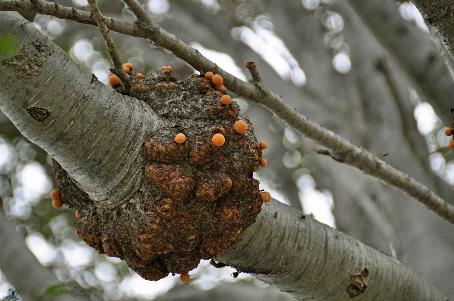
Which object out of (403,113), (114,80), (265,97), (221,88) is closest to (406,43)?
(403,113)

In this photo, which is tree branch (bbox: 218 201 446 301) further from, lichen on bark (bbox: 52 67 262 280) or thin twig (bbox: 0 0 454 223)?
thin twig (bbox: 0 0 454 223)

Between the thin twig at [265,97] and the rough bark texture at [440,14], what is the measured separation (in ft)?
2.00

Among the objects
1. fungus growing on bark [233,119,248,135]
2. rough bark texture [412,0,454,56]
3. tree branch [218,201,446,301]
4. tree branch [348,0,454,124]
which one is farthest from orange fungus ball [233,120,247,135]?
tree branch [348,0,454,124]

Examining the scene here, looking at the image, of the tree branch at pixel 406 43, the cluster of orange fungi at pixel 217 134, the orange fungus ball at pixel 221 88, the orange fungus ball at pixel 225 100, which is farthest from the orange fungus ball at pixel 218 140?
the tree branch at pixel 406 43

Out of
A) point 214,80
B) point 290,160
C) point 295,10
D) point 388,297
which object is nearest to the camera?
point 214,80

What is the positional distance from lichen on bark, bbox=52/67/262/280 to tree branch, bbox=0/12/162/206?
0.06 meters

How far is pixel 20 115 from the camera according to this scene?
145 cm

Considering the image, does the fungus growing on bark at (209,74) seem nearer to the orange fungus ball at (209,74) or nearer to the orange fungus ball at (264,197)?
the orange fungus ball at (209,74)

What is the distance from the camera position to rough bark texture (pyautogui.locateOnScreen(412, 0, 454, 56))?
1635 mm

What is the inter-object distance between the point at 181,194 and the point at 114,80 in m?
0.48

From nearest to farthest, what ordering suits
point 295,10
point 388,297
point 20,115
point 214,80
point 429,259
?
1. point 20,115
2. point 214,80
3. point 388,297
4. point 429,259
5. point 295,10

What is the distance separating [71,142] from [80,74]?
0.62ft

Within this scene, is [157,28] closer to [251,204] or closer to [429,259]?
[251,204]

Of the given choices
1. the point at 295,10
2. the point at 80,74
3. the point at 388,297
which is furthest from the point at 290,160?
the point at 80,74
